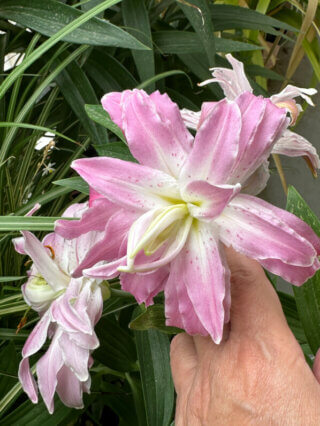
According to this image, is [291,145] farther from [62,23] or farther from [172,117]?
[62,23]

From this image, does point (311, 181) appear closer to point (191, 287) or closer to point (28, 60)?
point (28, 60)

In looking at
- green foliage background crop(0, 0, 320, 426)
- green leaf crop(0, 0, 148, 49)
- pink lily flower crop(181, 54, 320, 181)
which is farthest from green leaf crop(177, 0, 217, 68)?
pink lily flower crop(181, 54, 320, 181)

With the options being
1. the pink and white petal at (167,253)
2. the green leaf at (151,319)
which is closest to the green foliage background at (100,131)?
the green leaf at (151,319)

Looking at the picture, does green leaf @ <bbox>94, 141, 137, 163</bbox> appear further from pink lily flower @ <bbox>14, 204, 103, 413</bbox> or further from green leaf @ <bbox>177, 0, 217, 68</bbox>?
green leaf @ <bbox>177, 0, 217, 68</bbox>

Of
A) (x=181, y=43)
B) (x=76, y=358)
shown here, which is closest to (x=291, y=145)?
(x=76, y=358)

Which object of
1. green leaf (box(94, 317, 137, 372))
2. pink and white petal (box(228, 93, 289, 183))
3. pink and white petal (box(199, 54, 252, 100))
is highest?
pink and white petal (box(228, 93, 289, 183))

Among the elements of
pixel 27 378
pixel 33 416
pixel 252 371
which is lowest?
pixel 33 416
